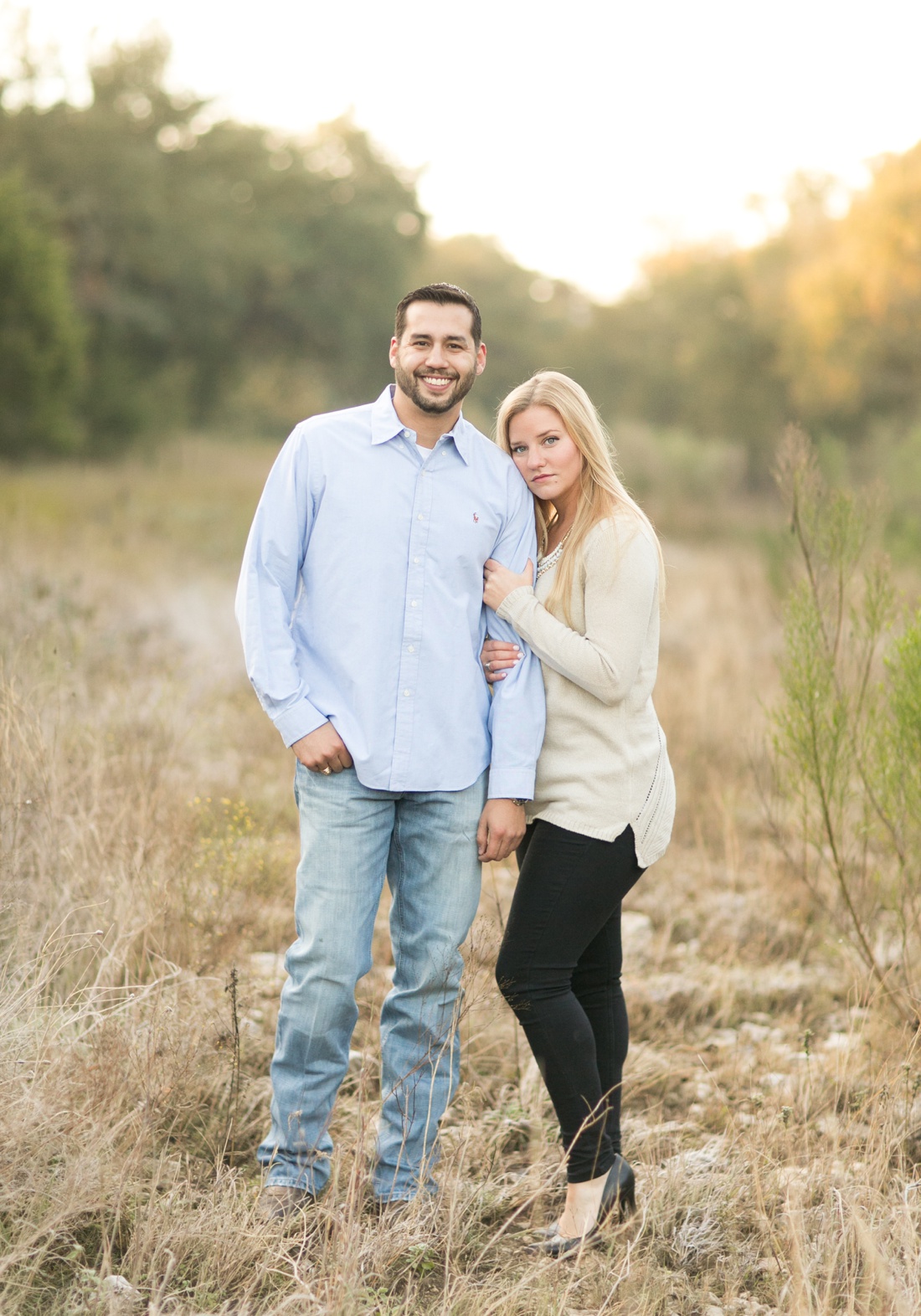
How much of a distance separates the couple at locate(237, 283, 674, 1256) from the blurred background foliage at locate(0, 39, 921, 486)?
→ 14.4m

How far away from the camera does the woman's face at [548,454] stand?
283cm

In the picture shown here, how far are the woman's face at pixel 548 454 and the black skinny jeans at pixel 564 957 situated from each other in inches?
34.3

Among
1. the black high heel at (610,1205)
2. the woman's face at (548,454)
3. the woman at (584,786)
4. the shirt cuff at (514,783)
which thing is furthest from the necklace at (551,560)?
the black high heel at (610,1205)

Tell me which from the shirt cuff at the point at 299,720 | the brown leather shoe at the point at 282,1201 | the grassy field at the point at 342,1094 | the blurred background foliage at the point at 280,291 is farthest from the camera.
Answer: the blurred background foliage at the point at 280,291

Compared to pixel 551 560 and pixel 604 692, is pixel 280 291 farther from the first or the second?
pixel 604 692

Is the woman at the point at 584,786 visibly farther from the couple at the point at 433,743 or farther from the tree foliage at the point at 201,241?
the tree foliage at the point at 201,241

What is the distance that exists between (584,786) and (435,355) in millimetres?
1106

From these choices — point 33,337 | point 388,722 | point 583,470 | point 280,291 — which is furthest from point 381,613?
point 280,291

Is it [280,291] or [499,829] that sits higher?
[280,291]

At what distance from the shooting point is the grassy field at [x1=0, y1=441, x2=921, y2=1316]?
2.34 meters

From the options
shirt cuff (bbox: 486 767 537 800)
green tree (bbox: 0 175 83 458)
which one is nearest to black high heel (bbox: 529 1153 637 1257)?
shirt cuff (bbox: 486 767 537 800)

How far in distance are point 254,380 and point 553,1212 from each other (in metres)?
31.8

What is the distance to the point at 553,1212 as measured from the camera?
2.82 metres

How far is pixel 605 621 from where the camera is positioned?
2652 millimetres
